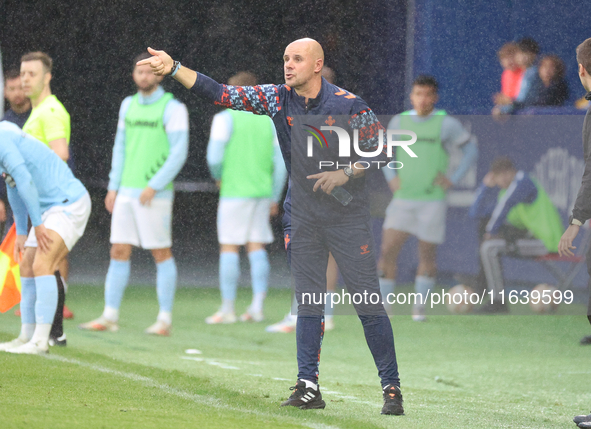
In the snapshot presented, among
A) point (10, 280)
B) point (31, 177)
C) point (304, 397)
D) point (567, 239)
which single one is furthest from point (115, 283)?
point (567, 239)

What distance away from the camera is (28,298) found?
227 inches

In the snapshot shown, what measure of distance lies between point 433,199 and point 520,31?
13.0ft

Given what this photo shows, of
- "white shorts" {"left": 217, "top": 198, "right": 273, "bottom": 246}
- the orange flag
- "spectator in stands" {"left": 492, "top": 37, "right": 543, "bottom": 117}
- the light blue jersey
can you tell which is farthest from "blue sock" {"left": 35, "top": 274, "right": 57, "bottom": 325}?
"spectator in stands" {"left": 492, "top": 37, "right": 543, "bottom": 117}

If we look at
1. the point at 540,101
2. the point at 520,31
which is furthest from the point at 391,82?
the point at 540,101

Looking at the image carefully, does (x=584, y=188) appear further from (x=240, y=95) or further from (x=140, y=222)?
(x=140, y=222)

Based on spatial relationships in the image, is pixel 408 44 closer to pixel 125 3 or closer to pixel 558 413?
pixel 125 3

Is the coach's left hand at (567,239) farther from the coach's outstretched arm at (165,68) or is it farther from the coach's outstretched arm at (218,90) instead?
the coach's outstretched arm at (165,68)

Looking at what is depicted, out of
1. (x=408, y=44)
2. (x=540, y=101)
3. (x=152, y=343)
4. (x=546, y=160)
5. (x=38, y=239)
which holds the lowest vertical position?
(x=152, y=343)

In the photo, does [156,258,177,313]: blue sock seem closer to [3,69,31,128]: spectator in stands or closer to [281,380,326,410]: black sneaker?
[3,69,31,128]: spectator in stands

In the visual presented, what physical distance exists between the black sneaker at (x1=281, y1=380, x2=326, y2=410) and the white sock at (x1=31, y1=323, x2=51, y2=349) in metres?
1.90

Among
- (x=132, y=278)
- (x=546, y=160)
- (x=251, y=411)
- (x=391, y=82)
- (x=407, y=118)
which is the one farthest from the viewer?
(x=391, y=82)

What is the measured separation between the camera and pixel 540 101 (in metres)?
9.17

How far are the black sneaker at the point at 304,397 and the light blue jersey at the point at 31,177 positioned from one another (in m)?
1.99

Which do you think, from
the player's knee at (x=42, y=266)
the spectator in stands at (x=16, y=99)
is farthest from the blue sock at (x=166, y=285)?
the player's knee at (x=42, y=266)
